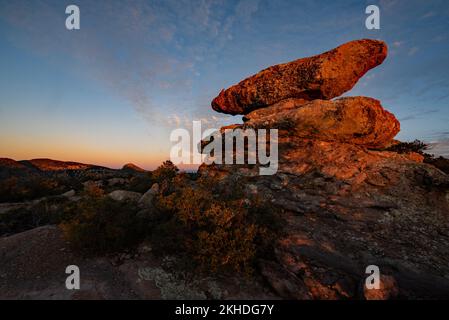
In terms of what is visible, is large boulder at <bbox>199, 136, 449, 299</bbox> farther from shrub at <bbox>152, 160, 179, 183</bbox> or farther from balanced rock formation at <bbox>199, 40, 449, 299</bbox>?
shrub at <bbox>152, 160, 179, 183</bbox>

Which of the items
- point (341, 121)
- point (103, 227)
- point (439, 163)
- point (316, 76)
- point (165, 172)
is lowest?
point (103, 227)

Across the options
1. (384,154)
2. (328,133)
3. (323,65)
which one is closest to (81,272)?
(328,133)

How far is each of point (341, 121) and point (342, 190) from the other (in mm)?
2978

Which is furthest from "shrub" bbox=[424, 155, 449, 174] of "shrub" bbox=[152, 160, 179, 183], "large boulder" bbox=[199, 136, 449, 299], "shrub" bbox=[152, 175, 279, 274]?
"shrub" bbox=[152, 160, 179, 183]

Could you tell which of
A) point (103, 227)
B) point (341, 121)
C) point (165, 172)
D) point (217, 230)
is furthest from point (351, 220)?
point (165, 172)

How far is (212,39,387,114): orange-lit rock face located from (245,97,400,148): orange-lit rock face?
2.15 meters

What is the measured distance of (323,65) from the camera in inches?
432

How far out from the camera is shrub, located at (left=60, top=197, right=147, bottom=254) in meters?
6.45

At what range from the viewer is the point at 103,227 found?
6797 mm

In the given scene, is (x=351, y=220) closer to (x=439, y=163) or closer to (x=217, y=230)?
(x=217, y=230)

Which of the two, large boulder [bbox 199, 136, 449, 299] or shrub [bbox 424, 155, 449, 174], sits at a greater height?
shrub [bbox 424, 155, 449, 174]

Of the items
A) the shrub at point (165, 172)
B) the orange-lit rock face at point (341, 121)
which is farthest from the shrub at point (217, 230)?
the shrub at point (165, 172)

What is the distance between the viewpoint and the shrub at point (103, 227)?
6.45 meters
